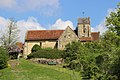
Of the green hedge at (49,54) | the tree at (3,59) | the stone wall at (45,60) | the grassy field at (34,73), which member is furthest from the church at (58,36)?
the grassy field at (34,73)

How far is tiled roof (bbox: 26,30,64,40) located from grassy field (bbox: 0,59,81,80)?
29.8 metres

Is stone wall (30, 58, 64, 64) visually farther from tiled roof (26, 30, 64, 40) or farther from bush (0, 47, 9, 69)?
tiled roof (26, 30, 64, 40)

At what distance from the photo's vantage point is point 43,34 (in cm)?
10119

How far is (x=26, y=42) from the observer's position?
333 feet

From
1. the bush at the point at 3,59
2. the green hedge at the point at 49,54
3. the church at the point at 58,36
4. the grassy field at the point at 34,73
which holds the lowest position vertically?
the grassy field at the point at 34,73

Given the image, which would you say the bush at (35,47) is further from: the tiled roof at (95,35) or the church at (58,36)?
the tiled roof at (95,35)

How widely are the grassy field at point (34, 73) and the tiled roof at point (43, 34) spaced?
29.8 m

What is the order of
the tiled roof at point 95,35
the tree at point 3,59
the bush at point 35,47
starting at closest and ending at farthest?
1. the tree at point 3,59
2. the bush at point 35,47
3. the tiled roof at point 95,35

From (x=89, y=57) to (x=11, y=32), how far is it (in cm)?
4506

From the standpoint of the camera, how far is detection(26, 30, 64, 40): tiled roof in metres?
99.9

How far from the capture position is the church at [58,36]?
97.8 meters

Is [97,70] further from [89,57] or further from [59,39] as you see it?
[59,39]

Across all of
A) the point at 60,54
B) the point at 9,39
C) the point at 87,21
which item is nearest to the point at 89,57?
the point at 60,54

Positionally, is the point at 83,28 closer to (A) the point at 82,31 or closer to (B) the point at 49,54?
(A) the point at 82,31
